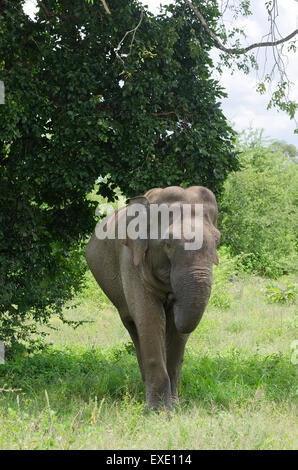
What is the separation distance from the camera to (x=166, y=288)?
6250 millimetres

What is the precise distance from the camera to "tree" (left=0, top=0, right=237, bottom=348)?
27.4ft

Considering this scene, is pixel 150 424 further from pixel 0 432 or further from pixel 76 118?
pixel 76 118

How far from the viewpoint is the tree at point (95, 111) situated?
834 centimetres

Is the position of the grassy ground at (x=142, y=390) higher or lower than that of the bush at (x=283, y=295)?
lower

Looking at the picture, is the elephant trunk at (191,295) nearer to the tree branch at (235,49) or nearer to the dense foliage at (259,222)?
the tree branch at (235,49)

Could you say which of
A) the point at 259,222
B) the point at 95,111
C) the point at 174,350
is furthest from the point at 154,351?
the point at 259,222

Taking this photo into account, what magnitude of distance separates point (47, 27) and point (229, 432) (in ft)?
19.9

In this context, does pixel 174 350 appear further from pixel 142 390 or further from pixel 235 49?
pixel 235 49

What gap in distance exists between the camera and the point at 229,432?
508 centimetres

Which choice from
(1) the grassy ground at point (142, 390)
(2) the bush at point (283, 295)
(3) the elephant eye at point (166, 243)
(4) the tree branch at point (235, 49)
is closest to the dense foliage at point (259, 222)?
(2) the bush at point (283, 295)

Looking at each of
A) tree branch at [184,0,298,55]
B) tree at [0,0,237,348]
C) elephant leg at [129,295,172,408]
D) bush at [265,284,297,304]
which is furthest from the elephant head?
bush at [265,284,297,304]

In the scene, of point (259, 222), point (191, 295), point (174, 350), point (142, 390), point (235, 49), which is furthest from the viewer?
point (259, 222)

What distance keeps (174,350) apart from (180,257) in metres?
1.63

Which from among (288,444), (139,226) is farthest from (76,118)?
(288,444)
